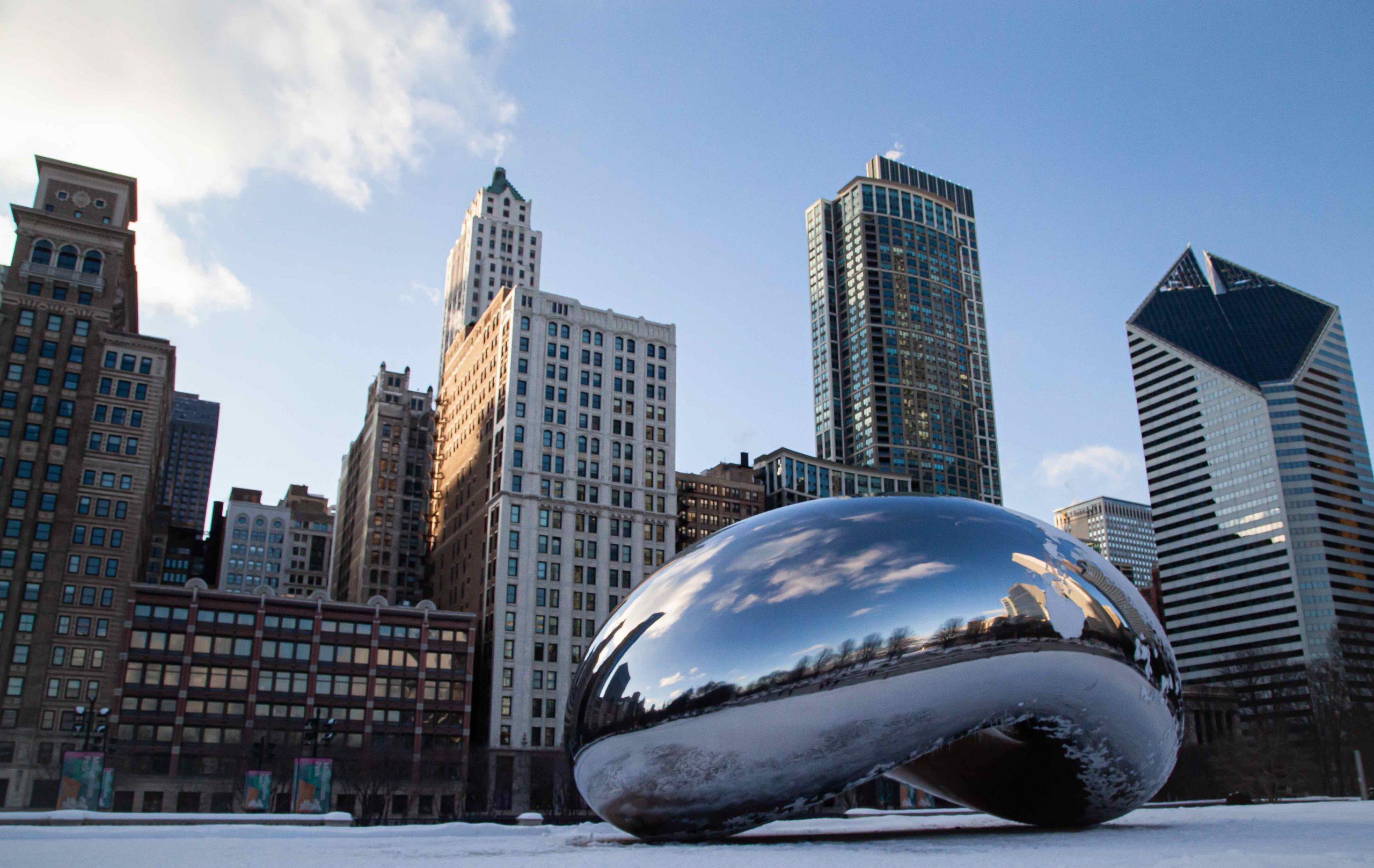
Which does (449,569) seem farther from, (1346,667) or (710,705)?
(710,705)

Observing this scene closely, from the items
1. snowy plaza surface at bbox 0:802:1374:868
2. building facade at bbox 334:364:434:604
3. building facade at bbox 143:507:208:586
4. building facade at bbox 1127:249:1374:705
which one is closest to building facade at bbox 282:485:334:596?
building facade at bbox 143:507:208:586

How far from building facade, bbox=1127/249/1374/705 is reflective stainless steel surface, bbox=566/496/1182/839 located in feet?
534

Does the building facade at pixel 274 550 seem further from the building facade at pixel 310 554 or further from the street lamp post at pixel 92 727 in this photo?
the street lamp post at pixel 92 727

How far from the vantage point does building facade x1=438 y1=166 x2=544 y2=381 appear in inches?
6565

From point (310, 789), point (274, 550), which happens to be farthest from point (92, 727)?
point (274, 550)

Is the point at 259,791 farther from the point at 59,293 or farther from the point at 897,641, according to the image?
the point at 897,641

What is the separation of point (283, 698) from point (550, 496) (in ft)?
96.1

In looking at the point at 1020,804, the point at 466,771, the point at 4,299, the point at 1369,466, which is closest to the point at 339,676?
the point at 466,771

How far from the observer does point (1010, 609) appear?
1298cm

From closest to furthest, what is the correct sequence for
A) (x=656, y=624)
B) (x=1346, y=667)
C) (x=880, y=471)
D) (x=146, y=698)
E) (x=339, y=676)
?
(x=656, y=624)
(x=146, y=698)
(x=339, y=676)
(x=1346, y=667)
(x=880, y=471)

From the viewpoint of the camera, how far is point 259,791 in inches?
2601

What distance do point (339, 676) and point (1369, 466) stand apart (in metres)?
176

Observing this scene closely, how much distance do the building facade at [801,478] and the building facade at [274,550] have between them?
7556 centimetres

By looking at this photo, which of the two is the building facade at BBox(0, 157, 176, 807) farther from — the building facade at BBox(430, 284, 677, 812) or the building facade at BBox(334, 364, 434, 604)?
the building facade at BBox(334, 364, 434, 604)
